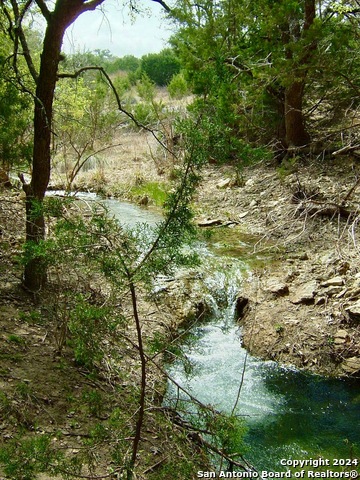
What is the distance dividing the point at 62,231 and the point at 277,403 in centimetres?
352

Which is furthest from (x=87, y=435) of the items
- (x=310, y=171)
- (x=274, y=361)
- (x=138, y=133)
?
(x=138, y=133)

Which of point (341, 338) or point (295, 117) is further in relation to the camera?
point (295, 117)

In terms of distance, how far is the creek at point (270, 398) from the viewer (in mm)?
4309

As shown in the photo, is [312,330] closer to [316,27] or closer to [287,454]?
[287,454]

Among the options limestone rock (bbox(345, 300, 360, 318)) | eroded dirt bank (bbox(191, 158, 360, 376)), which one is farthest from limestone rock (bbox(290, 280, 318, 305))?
limestone rock (bbox(345, 300, 360, 318))

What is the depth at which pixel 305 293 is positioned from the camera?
627 centimetres

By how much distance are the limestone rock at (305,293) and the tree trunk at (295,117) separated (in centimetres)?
500

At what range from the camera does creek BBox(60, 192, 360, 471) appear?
4.31m

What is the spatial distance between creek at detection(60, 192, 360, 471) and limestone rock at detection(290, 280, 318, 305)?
91 cm

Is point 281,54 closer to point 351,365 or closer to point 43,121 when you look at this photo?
point 43,121

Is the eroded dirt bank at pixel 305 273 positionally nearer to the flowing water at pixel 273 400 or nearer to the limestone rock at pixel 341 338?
the limestone rock at pixel 341 338

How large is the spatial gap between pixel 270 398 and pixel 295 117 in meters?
7.47

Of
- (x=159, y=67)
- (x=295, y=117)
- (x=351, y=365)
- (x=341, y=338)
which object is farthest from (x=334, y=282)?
(x=159, y=67)

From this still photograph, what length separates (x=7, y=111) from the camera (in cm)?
546
